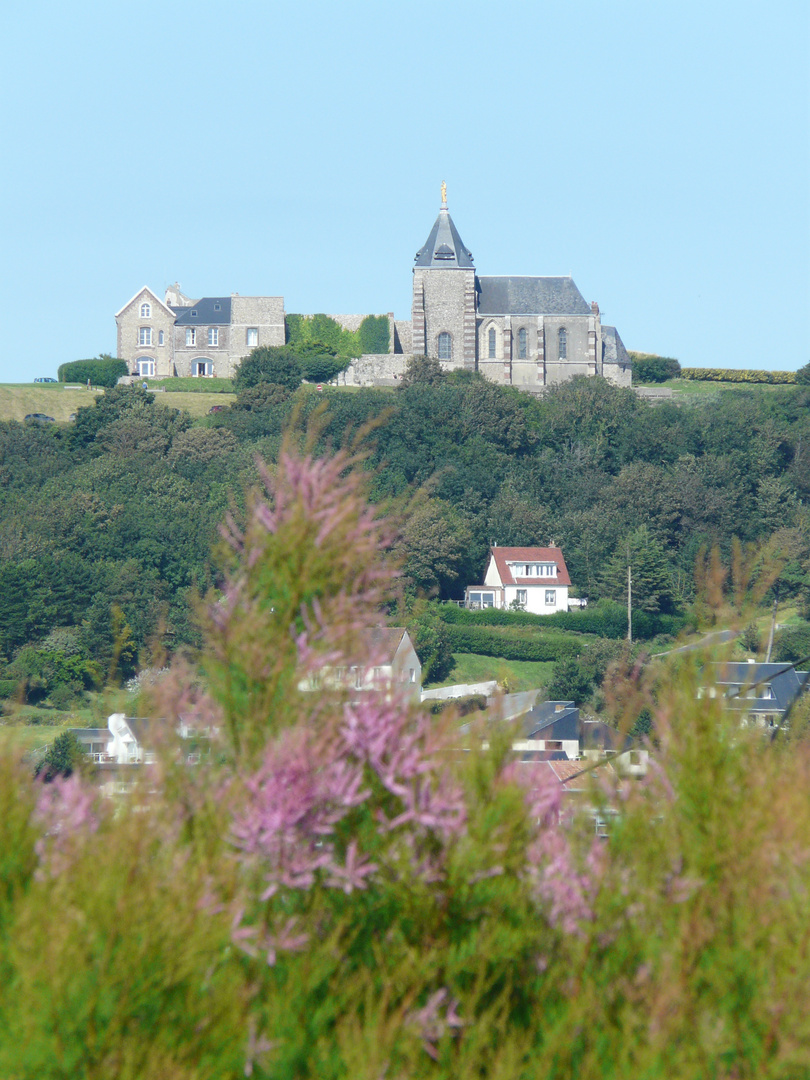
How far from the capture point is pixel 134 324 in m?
89.6

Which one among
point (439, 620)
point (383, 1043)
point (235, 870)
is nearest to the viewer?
point (383, 1043)

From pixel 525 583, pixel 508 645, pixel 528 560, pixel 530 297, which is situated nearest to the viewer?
pixel 508 645

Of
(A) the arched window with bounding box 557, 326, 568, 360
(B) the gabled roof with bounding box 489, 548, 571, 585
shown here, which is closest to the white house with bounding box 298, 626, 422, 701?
(B) the gabled roof with bounding box 489, 548, 571, 585

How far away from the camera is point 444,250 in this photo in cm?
8994

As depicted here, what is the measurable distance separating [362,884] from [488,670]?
51184 millimetres

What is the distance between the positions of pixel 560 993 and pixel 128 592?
187ft

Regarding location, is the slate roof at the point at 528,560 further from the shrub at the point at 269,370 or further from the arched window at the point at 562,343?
the arched window at the point at 562,343

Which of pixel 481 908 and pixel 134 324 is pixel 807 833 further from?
pixel 134 324

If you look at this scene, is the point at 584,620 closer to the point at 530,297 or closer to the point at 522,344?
the point at 522,344

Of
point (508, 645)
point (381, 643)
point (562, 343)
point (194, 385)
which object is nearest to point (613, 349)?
point (562, 343)

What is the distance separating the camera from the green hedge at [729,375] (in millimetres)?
96625

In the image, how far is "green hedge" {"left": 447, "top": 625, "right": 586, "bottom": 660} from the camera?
2295 inches

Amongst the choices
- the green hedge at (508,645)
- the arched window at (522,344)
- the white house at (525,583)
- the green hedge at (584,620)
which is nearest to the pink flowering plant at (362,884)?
the green hedge at (508,645)

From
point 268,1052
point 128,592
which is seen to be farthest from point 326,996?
point 128,592
